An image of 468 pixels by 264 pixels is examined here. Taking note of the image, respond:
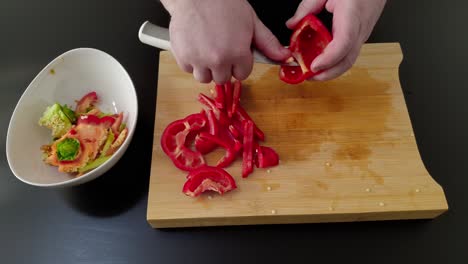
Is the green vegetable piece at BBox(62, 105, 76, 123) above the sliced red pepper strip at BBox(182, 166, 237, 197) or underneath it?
above

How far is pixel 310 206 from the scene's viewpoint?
1.18m

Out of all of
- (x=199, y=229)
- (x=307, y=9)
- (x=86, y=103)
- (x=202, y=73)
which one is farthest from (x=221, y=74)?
(x=86, y=103)

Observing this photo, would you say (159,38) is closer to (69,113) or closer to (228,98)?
(228,98)

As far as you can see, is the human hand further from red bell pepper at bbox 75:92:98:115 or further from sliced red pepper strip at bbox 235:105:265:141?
red bell pepper at bbox 75:92:98:115

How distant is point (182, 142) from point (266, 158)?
27cm

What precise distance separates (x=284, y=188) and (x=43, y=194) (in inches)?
30.1

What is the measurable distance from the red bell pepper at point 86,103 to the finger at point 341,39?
2.50ft

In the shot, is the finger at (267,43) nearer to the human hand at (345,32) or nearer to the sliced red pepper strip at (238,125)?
the human hand at (345,32)

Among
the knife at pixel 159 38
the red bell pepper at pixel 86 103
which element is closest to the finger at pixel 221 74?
the knife at pixel 159 38

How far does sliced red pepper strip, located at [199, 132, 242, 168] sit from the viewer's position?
49.7 inches

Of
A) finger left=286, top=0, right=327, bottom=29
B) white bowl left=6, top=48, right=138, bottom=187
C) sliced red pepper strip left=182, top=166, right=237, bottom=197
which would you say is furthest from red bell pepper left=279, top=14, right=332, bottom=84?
white bowl left=6, top=48, right=138, bottom=187

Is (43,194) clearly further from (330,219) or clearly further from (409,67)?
(409,67)

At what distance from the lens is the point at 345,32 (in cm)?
109

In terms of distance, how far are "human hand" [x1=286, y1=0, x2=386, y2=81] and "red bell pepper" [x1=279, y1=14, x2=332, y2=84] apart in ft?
0.14
